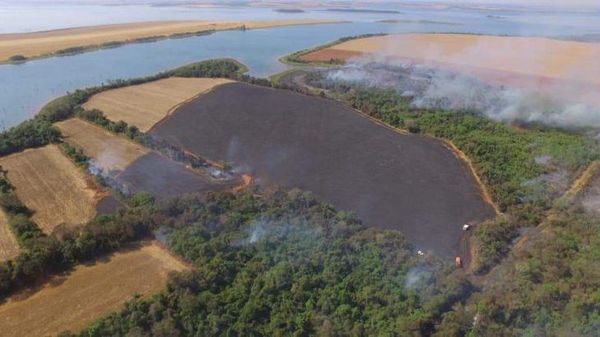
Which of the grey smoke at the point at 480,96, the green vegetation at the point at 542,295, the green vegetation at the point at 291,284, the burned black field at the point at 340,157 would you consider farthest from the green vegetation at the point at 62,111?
the green vegetation at the point at 542,295

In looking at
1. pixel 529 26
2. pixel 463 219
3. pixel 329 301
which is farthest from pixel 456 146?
pixel 529 26

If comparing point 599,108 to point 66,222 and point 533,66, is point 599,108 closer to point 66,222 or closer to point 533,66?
point 533,66

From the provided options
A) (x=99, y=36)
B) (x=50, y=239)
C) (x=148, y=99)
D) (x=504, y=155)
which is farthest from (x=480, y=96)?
(x=99, y=36)

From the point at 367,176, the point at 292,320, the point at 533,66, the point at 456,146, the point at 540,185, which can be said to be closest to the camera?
the point at 292,320

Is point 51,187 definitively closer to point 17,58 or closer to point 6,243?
point 6,243

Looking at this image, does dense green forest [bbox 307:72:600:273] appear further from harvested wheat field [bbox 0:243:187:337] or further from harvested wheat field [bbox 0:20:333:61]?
harvested wheat field [bbox 0:20:333:61]

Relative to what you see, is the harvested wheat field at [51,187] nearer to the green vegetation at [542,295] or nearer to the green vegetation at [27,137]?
the green vegetation at [27,137]

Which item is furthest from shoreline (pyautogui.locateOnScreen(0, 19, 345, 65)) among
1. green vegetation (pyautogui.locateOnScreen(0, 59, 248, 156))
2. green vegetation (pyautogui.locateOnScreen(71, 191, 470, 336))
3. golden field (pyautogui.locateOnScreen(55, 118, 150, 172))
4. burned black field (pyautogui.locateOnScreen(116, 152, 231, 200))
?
green vegetation (pyautogui.locateOnScreen(71, 191, 470, 336))
